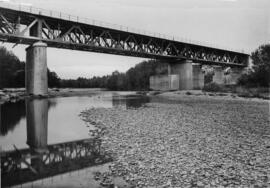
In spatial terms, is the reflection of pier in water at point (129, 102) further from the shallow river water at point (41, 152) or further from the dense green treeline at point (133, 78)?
the dense green treeline at point (133, 78)

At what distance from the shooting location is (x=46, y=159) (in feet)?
24.2

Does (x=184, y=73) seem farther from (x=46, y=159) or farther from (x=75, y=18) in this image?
(x=46, y=159)

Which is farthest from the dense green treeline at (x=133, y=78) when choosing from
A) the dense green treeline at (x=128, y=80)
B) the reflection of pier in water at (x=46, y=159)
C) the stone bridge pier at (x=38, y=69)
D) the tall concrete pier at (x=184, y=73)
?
the reflection of pier in water at (x=46, y=159)

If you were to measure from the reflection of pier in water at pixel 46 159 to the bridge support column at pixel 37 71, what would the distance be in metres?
27.0

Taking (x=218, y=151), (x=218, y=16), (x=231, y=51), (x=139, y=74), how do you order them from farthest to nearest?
(x=139, y=74), (x=231, y=51), (x=218, y=16), (x=218, y=151)

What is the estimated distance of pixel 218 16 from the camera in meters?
9.05

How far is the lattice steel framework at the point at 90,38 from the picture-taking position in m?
35.1

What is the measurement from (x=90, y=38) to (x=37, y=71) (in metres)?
13.6

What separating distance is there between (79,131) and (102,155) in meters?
4.73

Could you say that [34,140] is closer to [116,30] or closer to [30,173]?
[30,173]

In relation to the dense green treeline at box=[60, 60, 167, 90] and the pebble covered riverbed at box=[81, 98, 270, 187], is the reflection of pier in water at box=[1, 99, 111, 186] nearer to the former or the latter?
the pebble covered riverbed at box=[81, 98, 270, 187]

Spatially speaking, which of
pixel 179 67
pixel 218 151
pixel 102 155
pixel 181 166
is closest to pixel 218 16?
pixel 218 151

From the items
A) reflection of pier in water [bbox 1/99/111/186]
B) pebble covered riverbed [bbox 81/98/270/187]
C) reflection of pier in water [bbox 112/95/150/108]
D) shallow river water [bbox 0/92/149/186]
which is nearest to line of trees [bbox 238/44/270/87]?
reflection of pier in water [bbox 112/95/150/108]

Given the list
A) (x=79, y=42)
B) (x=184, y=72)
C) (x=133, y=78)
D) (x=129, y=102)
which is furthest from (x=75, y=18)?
(x=133, y=78)
